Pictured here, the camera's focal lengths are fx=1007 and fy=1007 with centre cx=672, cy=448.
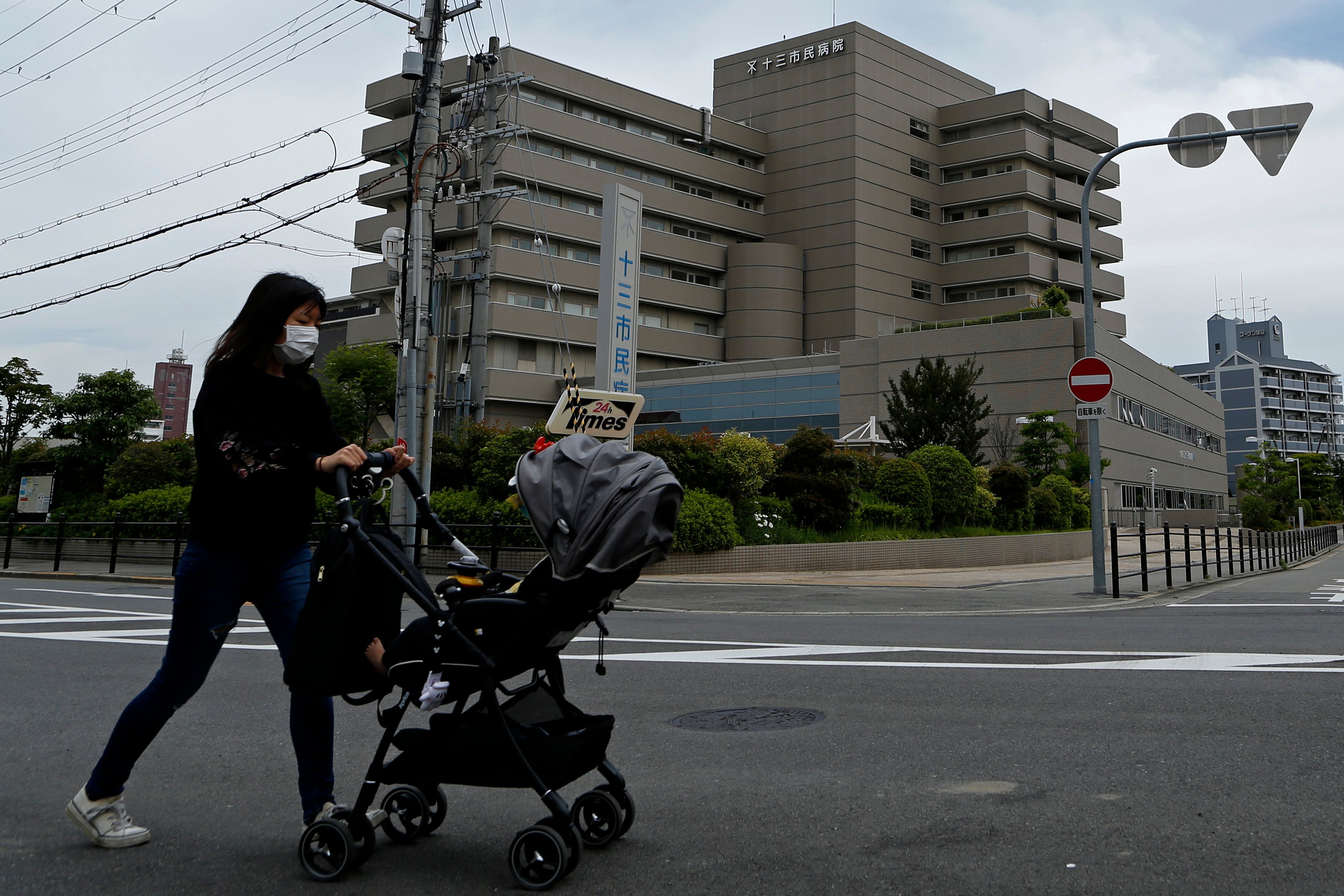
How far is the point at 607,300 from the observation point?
20.5 m

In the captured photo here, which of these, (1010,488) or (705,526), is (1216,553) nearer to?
(1010,488)

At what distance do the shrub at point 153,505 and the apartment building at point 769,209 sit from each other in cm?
2887

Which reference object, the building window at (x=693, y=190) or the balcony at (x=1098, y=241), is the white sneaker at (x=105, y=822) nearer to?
the building window at (x=693, y=190)

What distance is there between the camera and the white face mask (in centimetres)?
354

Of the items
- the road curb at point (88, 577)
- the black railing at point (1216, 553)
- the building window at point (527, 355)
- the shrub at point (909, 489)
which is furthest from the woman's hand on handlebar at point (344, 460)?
the building window at point (527, 355)

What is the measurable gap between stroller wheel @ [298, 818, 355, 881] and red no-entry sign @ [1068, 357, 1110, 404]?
13.6 m

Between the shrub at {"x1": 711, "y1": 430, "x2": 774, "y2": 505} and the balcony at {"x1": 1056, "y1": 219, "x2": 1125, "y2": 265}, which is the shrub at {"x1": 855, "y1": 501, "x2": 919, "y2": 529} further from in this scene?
the balcony at {"x1": 1056, "y1": 219, "x2": 1125, "y2": 265}

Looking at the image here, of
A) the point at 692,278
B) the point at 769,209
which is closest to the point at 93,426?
the point at 692,278

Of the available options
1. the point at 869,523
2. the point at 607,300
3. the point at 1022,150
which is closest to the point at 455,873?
the point at 607,300

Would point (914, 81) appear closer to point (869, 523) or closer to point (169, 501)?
point (869, 523)

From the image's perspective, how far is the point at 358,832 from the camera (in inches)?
129

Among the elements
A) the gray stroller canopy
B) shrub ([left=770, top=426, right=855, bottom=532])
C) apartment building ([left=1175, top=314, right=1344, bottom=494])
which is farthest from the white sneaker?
apartment building ([left=1175, top=314, right=1344, bottom=494])

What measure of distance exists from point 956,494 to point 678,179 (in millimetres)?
45214

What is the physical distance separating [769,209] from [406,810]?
70.9 metres
